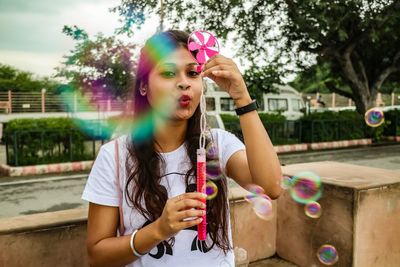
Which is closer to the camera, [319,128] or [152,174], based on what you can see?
[152,174]

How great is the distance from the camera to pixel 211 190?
5.56ft

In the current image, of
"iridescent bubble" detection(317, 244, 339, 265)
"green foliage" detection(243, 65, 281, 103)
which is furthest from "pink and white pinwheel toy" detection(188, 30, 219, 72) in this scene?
"green foliage" detection(243, 65, 281, 103)

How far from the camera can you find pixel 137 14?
1566 centimetres

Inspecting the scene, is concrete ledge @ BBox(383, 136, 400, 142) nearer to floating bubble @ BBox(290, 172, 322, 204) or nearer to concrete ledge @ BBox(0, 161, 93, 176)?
concrete ledge @ BBox(0, 161, 93, 176)

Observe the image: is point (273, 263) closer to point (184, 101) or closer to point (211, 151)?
point (211, 151)

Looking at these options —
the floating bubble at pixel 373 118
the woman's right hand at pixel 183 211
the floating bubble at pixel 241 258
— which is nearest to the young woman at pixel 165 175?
the woman's right hand at pixel 183 211

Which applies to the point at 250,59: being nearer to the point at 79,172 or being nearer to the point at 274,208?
the point at 79,172

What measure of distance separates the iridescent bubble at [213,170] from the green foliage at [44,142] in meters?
10.0

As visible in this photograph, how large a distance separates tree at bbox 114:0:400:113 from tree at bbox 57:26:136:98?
4.45ft

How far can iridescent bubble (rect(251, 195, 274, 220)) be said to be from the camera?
2.93m

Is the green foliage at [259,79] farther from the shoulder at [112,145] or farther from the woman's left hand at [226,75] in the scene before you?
the woman's left hand at [226,75]

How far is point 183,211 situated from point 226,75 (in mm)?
501

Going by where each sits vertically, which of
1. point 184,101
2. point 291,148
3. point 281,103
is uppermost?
point 281,103

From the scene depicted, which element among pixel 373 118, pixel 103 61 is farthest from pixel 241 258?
pixel 373 118
